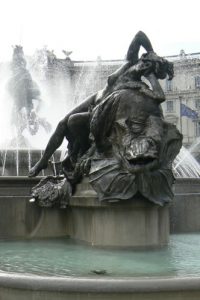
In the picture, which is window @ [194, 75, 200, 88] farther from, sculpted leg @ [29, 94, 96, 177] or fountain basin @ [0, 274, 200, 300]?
fountain basin @ [0, 274, 200, 300]

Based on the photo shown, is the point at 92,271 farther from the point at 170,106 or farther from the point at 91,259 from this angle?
the point at 170,106

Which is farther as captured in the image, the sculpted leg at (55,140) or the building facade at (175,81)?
the building facade at (175,81)

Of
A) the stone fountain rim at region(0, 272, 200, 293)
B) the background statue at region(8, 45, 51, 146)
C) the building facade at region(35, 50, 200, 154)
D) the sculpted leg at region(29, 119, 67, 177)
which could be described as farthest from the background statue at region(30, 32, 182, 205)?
the building facade at region(35, 50, 200, 154)

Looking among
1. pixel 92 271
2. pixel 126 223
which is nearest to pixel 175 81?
pixel 126 223

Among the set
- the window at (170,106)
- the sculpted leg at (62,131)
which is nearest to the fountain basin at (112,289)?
the sculpted leg at (62,131)

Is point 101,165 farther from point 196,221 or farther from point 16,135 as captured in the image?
point 16,135

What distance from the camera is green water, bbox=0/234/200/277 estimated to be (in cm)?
457

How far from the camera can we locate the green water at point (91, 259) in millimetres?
4566

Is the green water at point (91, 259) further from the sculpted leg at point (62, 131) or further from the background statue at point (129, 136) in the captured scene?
the sculpted leg at point (62, 131)

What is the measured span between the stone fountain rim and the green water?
0.45 m

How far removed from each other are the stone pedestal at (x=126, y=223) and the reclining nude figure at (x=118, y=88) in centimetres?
92

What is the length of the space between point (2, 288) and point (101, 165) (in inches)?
98.1

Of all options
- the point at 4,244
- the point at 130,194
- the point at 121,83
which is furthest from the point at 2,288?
the point at 121,83

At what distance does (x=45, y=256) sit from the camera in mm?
5598
